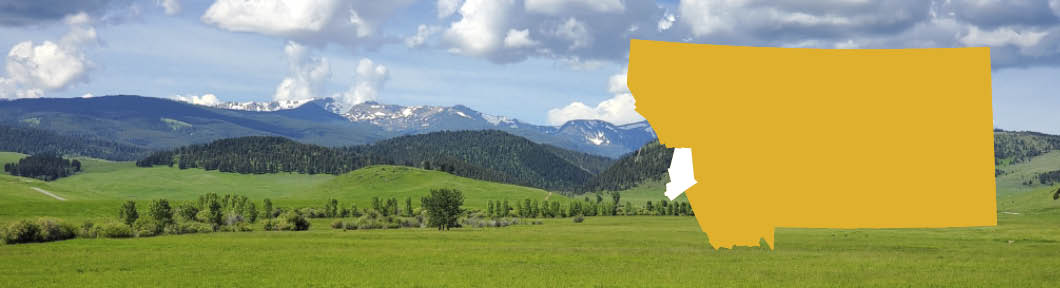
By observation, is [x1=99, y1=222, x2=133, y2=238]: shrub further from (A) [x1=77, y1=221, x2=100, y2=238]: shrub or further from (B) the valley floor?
(B) the valley floor

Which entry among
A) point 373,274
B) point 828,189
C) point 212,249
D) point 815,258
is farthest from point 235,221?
point 828,189

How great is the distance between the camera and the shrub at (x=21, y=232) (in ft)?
242

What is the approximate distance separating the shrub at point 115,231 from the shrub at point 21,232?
7.86 m

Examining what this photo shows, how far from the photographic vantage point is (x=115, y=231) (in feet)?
278

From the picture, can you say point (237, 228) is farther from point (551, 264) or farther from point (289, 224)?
point (551, 264)

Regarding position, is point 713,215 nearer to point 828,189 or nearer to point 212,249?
point 828,189

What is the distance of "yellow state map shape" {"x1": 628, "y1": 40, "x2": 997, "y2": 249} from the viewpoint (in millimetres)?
34094

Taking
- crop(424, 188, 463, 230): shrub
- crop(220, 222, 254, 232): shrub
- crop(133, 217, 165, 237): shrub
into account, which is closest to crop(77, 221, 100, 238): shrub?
crop(133, 217, 165, 237): shrub

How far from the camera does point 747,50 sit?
35.9 m

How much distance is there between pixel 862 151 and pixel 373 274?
28.9m

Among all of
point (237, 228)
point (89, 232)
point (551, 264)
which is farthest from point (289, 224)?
point (551, 264)

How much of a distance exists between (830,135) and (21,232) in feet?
259

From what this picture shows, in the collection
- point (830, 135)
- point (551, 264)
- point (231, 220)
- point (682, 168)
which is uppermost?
point (830, 135)

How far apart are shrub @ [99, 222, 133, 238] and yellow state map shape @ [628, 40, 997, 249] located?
76503mm
